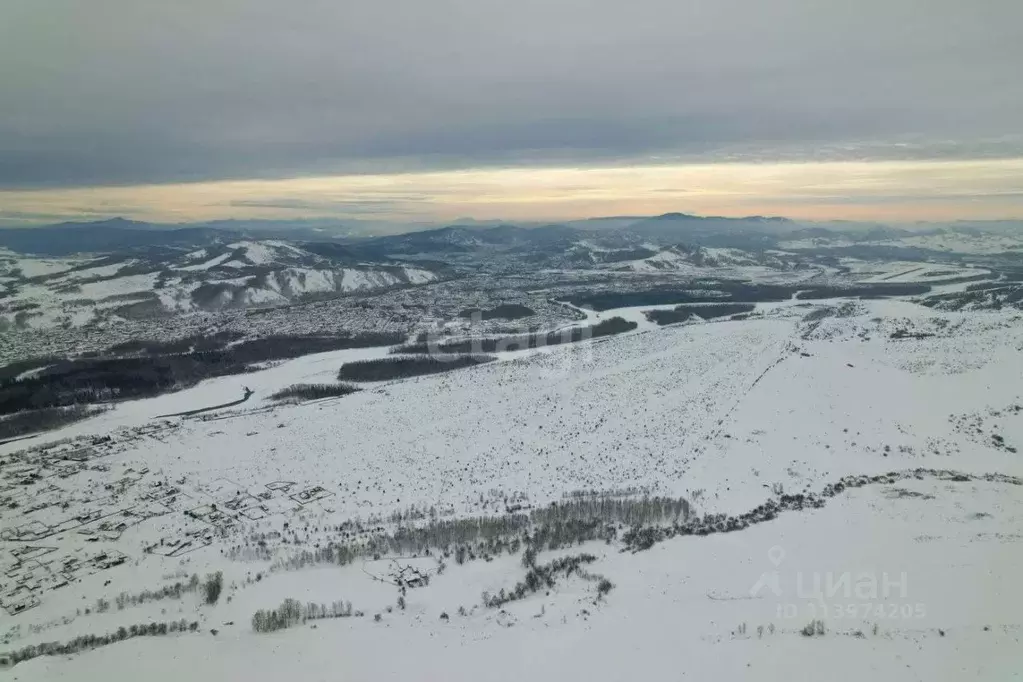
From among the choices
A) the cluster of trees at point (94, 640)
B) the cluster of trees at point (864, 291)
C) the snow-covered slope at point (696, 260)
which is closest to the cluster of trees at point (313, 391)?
the cluster of trees at point (94, 640)

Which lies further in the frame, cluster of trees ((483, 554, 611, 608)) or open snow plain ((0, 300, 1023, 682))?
cluster of trees ((483, 554, 611, 608))

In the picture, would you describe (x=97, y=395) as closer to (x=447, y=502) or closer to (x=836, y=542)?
(x=447, y=502)

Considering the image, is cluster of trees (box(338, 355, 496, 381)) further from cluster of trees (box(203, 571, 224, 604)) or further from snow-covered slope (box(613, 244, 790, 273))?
snow-covered slope (box(613, 244, 790, 273))

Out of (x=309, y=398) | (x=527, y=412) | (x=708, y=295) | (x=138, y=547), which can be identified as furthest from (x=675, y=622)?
(x=708, y=295)

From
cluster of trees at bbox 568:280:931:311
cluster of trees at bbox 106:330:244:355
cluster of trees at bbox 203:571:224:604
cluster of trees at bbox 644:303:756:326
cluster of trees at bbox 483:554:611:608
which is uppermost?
cluster of trees at bbox 568:280:931:311

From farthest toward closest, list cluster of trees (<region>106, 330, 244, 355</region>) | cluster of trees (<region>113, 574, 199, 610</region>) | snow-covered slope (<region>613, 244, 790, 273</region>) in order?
snow-covered slope (<region>613, 244, 790, 273</region>) → cluster of trees (<region>106, 330, 244, 355</region>) → cluster of trees (<region>113, 574, 199, 610</region>)

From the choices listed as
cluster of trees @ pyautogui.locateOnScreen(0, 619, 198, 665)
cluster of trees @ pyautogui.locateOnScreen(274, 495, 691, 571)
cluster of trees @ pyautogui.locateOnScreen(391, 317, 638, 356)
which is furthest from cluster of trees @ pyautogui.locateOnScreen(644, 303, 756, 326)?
cluster of trees @ pyautogui.locateOnScreen(0, 619, 198, 665)

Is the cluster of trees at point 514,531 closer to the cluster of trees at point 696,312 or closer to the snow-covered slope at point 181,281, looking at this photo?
the cluster of trees at point 696,312
